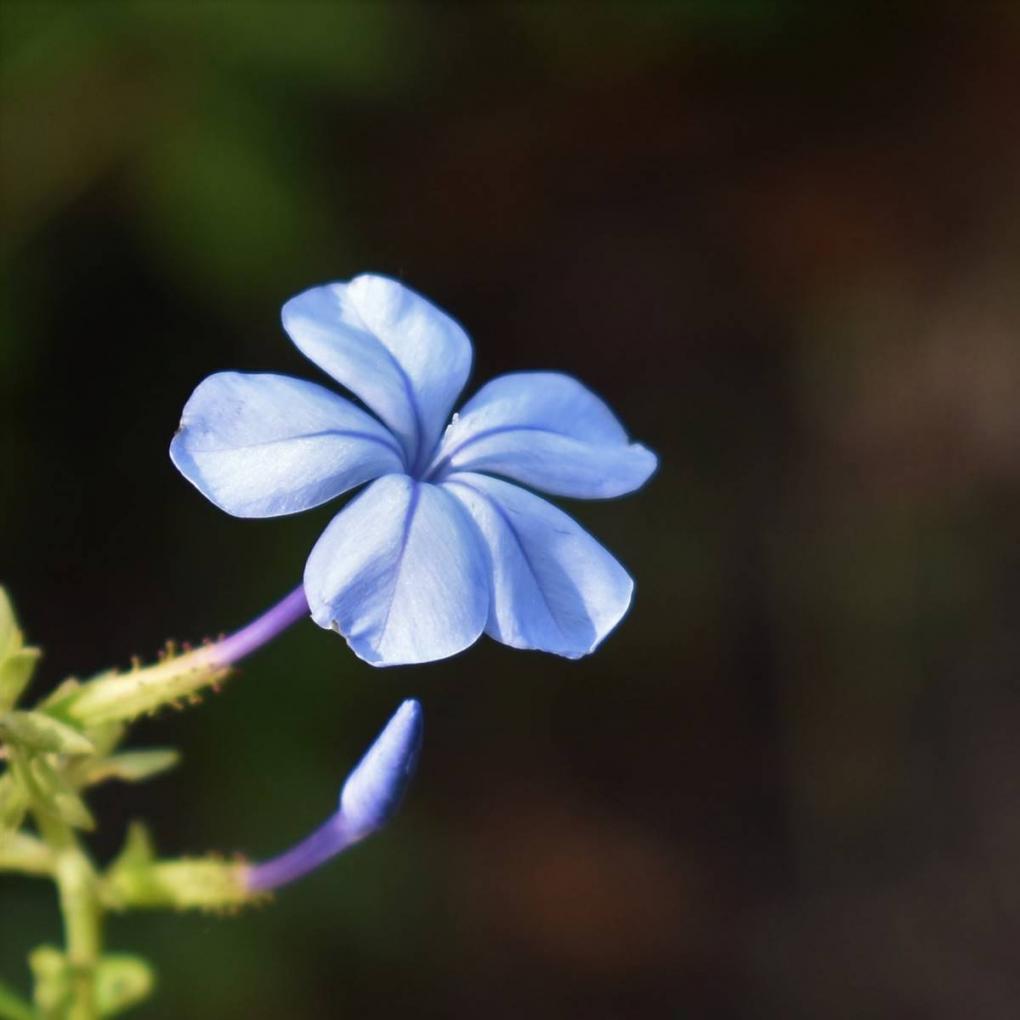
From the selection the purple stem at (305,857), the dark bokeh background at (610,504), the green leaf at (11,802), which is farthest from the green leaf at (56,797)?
the dark bokeh background at (610,504)

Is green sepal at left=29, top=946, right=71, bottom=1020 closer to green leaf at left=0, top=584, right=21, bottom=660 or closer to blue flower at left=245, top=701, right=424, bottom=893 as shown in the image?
blue flower at left=245, top=701, right=424, bottom=893

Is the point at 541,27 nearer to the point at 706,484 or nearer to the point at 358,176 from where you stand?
the point at 358,176

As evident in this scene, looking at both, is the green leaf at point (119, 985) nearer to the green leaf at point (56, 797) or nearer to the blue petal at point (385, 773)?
the green leaf at point (56, 797)

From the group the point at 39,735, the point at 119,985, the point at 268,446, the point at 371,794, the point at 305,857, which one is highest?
the point at 268,446

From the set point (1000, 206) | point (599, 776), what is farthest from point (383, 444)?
point (1000, 206)

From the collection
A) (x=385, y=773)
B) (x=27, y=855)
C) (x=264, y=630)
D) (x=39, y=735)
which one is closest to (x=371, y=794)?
(x=385, y=773)

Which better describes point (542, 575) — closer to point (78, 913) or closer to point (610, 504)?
point (78, 913)

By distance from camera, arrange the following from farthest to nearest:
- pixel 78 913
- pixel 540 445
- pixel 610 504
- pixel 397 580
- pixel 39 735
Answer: pixel 610 504, pixel 78 913, pixel 540 445, pixel 39 735, pixel 397 580
